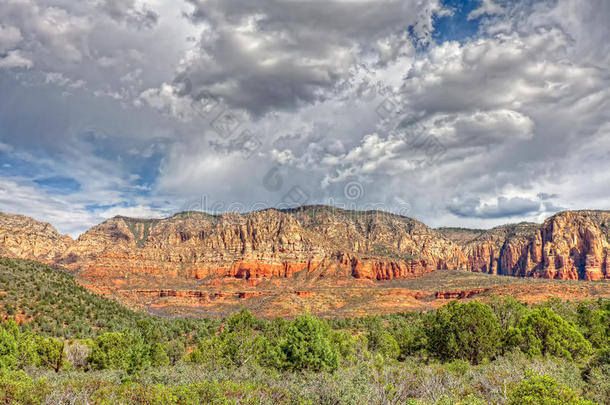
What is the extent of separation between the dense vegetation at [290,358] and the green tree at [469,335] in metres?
0.11

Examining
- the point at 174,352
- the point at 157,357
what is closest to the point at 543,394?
the point at 157,357

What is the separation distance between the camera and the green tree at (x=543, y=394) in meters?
11.2

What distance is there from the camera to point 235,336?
104ft

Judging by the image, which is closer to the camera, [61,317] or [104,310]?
[61,317]

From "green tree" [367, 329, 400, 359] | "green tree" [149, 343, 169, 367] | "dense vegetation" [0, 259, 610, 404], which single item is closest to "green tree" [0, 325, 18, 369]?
"dense vegetation" [0, 259, 610, 404]

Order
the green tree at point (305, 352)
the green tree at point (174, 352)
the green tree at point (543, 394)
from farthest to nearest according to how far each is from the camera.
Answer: the green tree at point (174, 352), the green tree at point (305, 352), the green tree at point (543, 394)

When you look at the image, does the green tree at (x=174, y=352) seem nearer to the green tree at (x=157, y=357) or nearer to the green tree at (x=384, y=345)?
the green tree at (x=157, y=357)

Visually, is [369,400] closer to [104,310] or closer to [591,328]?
[591,328]

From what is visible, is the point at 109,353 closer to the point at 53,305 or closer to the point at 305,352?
the point at 305,352

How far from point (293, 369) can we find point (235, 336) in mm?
5927

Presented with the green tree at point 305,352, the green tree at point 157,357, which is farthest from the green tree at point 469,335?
the green tree at point 157,357

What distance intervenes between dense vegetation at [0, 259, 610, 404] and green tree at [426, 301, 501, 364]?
109 mm

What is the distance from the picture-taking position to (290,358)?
30344 millimetres

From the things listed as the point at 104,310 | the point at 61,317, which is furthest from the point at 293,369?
the point at 104,310
